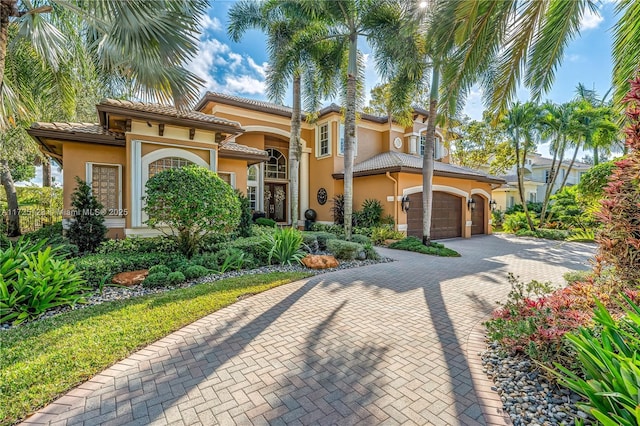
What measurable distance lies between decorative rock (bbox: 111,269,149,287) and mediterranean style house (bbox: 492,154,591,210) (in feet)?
91.9

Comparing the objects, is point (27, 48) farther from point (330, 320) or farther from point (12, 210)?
point (330, 320)

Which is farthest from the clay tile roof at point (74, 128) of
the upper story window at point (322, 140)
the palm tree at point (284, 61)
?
the upper story window at point (322, 140)

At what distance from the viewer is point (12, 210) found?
13656 mm

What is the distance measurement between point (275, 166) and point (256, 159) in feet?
18.9

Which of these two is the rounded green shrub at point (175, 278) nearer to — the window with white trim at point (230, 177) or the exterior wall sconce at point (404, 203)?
the window with white trim at point (230, 177)

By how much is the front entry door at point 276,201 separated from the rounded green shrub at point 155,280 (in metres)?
12.0

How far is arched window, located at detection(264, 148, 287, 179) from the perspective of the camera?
60.6 feet

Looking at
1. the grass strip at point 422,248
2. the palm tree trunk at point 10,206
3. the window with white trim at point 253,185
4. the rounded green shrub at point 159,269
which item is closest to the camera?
the rounded green shrub at point 159,269

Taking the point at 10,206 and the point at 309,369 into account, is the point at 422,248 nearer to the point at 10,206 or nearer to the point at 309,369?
the point at 309,369

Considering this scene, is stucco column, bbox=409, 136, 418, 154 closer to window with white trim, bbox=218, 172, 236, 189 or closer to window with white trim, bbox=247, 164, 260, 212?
window with white trim, bbox=247, 164, 260, 212

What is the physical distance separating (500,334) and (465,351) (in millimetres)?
518

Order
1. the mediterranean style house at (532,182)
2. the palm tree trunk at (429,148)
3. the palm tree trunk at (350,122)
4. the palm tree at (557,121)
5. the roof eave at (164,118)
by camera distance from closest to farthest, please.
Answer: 1. the roof eave at (164,118)
2. the palm tree trunk at (350,122)
3. the palm tree trunk at (429,148)
4. the palm tree at (557,121)
5. the mediterranean style house at (532,182)

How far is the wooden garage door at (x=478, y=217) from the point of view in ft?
59.4

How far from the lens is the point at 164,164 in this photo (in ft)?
33.2
